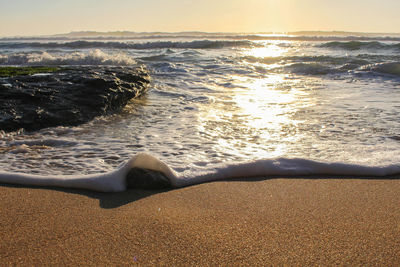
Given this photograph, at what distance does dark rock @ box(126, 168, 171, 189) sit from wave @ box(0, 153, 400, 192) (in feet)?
0.05

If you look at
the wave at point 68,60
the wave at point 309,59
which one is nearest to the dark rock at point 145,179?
the wave at point 68,60

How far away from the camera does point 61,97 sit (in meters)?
4.18

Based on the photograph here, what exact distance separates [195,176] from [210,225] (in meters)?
0.67

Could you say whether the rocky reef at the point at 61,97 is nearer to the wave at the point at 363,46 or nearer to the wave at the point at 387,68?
the wave at the point at 387,68

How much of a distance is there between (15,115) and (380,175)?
10.8 feet

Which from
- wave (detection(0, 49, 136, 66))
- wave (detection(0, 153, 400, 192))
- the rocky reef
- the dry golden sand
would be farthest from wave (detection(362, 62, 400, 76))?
the dry golden sand

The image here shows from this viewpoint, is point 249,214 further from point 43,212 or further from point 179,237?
point 43,212

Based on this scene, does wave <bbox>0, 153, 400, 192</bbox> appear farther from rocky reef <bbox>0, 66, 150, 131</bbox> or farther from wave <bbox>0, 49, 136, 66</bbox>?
wave <bbox>0, 49, 136, 66</bbox>

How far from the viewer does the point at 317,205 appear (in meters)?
1.96

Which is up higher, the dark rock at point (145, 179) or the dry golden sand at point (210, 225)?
the dark rock at point (145, 179)

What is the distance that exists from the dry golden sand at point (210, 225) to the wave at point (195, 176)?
9 centimetres

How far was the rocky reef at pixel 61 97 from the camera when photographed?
3.66m

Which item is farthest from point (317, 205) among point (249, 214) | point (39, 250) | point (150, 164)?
point (39, 250)

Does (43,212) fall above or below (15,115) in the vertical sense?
below
